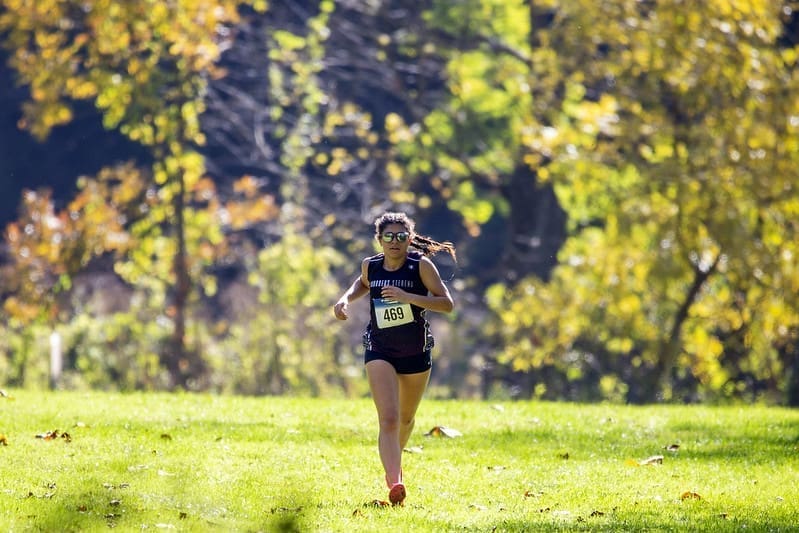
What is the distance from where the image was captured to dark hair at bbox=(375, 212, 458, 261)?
8.70m

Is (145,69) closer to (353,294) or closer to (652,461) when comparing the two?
(652,461)

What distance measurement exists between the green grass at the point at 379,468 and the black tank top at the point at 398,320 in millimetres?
923

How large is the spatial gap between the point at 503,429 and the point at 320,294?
1279cm

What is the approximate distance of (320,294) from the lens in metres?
24.9

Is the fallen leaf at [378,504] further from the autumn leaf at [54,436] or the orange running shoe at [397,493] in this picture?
the autumn leaf at [54,436]

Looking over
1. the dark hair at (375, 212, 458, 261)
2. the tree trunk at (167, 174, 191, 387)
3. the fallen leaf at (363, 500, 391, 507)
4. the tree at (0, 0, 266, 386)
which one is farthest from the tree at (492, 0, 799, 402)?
the fallen leaf at (363, 500, 391, 507)

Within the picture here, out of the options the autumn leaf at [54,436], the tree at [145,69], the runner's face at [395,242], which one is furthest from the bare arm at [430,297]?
the tree at [145,69]

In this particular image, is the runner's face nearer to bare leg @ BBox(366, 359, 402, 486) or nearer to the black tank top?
the black tank top

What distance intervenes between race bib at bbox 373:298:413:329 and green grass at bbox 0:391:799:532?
1.07m

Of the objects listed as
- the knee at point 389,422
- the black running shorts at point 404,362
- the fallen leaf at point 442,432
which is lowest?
the fallen leaf at point 442,432

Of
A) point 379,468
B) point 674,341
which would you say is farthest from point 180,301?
point 379,468

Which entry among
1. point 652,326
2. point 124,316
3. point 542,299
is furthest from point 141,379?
point 652,326

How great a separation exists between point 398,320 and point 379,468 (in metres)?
1.68

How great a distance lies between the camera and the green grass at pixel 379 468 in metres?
7.96
